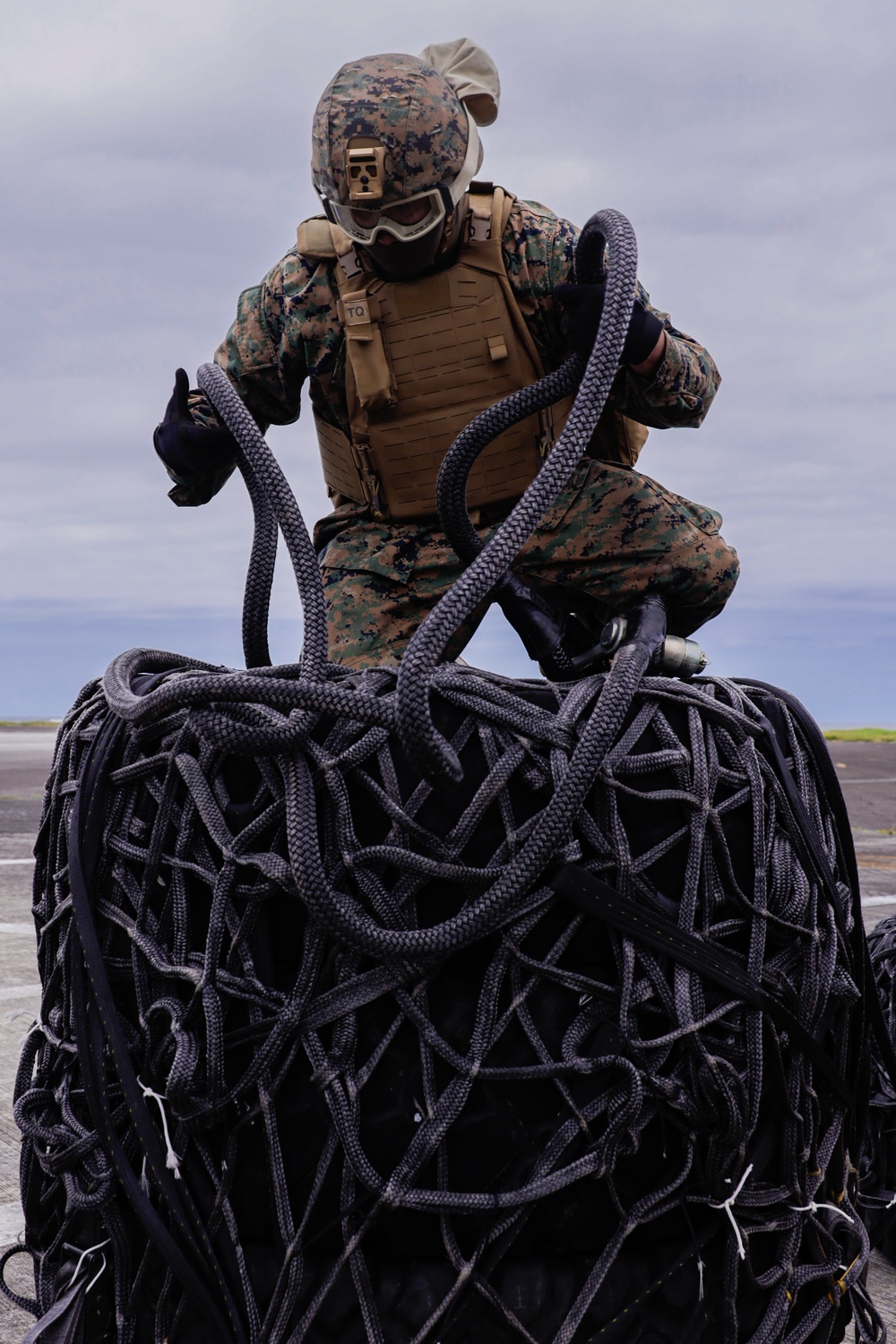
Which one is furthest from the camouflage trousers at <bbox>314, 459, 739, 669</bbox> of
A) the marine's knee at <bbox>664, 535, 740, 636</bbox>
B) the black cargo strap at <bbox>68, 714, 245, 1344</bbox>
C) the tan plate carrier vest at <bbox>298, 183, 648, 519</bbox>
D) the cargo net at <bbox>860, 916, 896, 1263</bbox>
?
the black cargo strap at <bbox>68, 714, 245, 1344</bbox>

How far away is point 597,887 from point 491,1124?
0.23 m

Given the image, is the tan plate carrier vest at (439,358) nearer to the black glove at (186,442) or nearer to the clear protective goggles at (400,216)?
the clear protective goggles at (400,216)

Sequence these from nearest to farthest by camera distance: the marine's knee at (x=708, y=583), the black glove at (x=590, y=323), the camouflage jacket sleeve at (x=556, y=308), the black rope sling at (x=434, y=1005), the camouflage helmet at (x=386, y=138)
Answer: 1. the black rope sling at (x=434, y=1005)
2. the black glove at (x=590, y=323)
3. the camouflage helmet at (x=386, y=138)
4. the camouflage jacket sleeve at (x=556, y=308)
5. the marine's knee at (x=708, y=583)

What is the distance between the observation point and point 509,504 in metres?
1.98

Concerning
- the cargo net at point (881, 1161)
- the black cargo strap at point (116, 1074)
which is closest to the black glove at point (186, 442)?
the black cargo strap at point (116, 1074)

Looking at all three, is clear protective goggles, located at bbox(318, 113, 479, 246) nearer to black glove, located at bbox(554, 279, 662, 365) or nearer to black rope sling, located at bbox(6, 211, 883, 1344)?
black glove, located at bbox(554, 279, 662, 365)

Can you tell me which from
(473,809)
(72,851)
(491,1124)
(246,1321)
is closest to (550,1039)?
(491,1124)

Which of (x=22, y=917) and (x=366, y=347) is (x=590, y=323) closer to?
(x=366, y=347)

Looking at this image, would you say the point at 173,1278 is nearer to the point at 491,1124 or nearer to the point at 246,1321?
the point at 246,1321

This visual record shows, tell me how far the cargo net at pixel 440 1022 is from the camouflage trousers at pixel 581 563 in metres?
0.82

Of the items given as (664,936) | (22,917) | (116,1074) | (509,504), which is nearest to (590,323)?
(509,504)

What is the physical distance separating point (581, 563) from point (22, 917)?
248 cm

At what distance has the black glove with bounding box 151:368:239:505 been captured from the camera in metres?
1.67

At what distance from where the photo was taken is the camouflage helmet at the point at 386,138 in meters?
1.60
